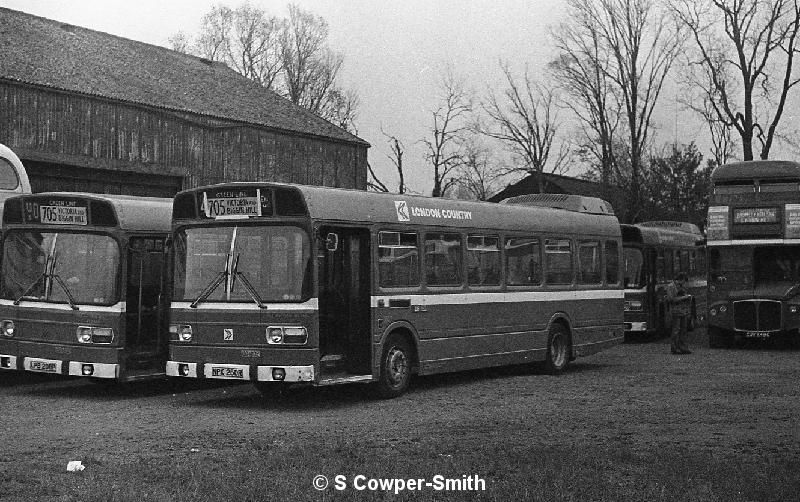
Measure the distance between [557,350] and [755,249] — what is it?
863 centimetres

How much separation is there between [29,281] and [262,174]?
28.7 m

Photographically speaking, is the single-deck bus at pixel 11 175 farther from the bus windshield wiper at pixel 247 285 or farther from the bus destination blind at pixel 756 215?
the bus destination blind at pixel 756 215

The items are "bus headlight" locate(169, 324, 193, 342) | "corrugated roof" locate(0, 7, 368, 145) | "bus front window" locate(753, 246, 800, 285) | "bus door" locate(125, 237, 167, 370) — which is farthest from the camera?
"corrugated roof" locate(0, 7, 368, 145)

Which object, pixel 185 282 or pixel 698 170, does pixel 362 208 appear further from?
pixel 698 170

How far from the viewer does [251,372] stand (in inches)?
545

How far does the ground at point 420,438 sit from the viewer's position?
27.4 ft

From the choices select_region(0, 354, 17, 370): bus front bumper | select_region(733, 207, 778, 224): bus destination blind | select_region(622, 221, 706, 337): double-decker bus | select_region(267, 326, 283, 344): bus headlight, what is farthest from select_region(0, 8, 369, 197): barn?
select_region(267, 326, 283, 344): bus headlight

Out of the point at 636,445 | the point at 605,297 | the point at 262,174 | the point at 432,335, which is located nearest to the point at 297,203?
the point at 432,335

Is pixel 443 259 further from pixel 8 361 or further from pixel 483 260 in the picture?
pixel 8 361

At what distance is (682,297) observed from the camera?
23859mm

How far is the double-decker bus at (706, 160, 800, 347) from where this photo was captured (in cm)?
2583

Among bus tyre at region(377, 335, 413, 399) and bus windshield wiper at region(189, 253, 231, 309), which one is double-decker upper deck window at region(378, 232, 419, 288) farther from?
bus windshield wiper at region(189, 253, 231, 309)

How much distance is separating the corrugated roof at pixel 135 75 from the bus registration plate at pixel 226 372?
22629mm

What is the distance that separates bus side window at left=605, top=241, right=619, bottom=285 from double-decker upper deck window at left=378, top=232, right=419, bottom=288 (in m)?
6.37
